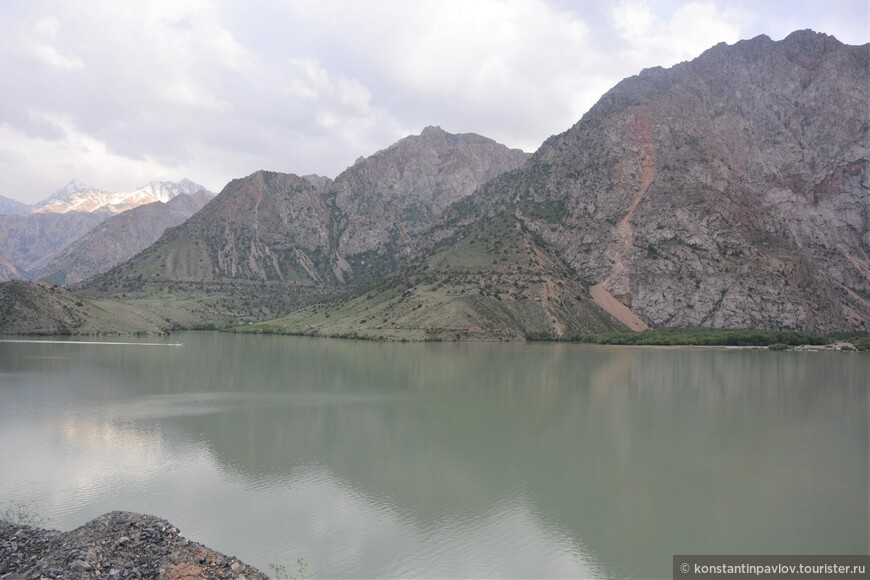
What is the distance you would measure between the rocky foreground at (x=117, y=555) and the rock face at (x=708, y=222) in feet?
517

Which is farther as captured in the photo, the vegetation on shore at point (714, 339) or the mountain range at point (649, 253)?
the mountain range at point (649, 253)

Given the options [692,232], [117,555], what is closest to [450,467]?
[117,555]

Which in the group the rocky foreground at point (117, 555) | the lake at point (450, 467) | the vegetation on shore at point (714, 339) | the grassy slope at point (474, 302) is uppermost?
the grassy slope at point (474, 302)

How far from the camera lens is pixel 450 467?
100ft

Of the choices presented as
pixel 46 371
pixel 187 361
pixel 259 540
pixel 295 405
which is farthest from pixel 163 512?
pixel 187 361

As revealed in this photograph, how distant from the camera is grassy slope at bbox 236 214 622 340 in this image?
5335 inches

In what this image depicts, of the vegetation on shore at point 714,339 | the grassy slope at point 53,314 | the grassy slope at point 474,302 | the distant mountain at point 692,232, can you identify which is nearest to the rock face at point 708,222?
the distant mountain at point 692,232

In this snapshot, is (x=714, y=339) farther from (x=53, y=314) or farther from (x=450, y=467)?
(x=53, y=314)

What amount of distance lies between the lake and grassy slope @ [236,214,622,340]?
71362 mm

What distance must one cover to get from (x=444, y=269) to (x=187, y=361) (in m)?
90.7

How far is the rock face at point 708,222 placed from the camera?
16050cm

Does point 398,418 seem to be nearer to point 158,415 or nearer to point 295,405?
point 295,405

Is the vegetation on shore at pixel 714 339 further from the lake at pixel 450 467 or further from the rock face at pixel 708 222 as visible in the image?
the lake at pixel 450 467

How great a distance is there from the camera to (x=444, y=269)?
164m
